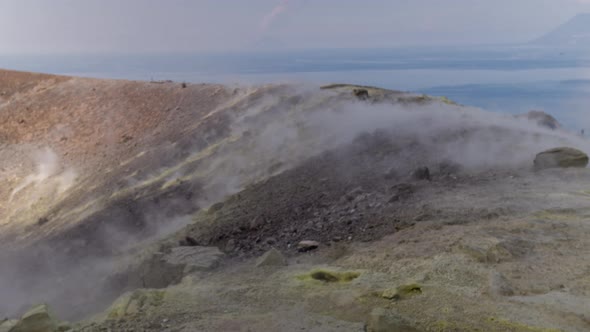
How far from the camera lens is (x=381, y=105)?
1397 centimetres

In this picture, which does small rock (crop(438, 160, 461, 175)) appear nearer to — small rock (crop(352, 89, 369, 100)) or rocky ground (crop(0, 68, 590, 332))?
rocky ground (crop(0, 68, 590, 332))

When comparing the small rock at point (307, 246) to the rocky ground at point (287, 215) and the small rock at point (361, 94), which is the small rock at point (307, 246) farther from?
the small rock at point (361, 94)

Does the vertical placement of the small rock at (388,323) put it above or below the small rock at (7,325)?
above

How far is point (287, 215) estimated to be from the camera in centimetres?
867

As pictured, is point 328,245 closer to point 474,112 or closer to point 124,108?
point 474,112

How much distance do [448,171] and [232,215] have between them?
151 inches

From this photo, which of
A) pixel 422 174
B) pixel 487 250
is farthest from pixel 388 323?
pixel 422 174

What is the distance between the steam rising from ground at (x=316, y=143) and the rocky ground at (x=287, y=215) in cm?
6

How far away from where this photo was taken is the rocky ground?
512 cm

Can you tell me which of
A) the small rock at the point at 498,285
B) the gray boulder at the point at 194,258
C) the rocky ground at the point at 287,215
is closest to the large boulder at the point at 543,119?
the rocky ground at the point at 287,215

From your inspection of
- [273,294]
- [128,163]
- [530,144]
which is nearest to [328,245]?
[273,294]

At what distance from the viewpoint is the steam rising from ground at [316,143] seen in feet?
32.3

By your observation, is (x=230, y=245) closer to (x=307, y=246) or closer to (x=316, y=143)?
(x=307, y=246)

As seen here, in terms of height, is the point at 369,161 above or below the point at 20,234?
above
